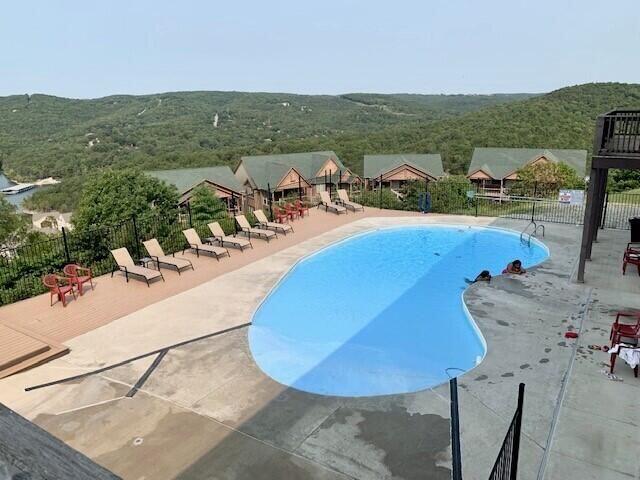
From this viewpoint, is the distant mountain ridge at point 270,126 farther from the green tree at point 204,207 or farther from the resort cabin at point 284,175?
the green tree at point 204,207

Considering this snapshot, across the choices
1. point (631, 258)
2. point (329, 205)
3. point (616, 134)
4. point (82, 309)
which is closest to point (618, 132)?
point (616, 134)

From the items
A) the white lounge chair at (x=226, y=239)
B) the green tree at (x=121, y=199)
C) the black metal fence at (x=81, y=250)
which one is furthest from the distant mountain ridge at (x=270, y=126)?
the black metal fence at (x=81, y=250)

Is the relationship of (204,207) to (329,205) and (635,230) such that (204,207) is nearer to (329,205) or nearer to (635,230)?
(329,205)

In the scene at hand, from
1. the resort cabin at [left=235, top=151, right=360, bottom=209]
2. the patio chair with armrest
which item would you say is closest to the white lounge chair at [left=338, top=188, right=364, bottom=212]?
the patio chair with armrest

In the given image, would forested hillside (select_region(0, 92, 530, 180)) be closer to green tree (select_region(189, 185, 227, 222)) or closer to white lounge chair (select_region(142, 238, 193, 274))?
green tree (select_region(189, 185, 227, 222))

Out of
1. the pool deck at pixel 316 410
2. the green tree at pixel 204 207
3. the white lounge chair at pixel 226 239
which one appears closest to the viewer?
the pool deck at pixel 316 410

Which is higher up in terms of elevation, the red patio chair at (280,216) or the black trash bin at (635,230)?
the black trash bin at (635,230)
